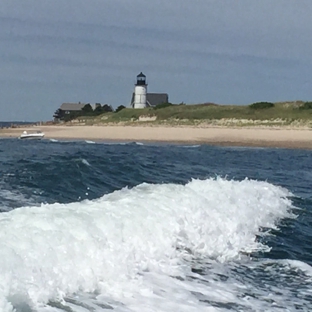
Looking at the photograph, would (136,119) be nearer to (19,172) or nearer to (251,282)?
(19,172)

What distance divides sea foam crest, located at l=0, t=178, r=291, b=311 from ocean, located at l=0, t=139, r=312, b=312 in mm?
13

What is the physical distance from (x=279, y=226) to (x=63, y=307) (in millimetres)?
5659

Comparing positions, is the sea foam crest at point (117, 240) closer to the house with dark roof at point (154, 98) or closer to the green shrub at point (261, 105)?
the green shrub at point (261, 105)

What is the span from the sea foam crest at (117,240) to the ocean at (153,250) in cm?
1

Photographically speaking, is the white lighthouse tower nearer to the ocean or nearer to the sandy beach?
the sandy beach

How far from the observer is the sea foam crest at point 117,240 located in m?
4.38

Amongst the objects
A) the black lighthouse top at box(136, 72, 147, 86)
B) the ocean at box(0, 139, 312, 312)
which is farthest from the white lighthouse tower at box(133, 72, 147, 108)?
the ocean at box(0, 139, 312, 312)

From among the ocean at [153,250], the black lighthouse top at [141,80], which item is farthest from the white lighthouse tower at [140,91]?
the ocean at [153,250]

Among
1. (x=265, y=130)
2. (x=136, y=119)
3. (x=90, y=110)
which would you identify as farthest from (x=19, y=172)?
(x=90, y=110)

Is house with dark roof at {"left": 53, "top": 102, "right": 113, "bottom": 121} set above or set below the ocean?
above

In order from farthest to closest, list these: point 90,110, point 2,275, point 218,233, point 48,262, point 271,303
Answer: point 90,110 < point 218,233 < point 271,303 < point 48,262 < point 2,275

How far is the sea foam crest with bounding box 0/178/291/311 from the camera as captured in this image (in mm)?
4383

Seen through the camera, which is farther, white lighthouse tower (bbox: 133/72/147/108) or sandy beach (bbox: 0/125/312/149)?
white lighthouse tower (bbox: 133/72/147/108)

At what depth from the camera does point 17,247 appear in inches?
182
